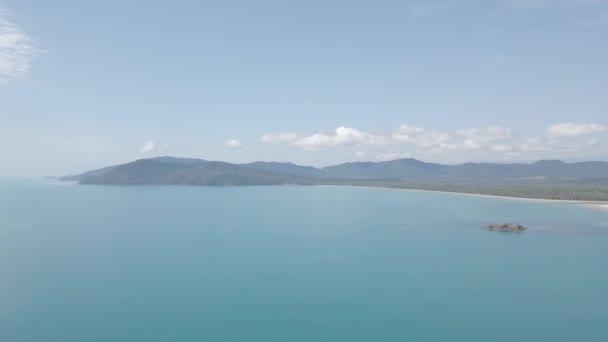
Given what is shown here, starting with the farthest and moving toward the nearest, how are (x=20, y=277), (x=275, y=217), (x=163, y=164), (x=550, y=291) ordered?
1. (x=163, y=164)
2. (x=275, y=217)
3. (x=20, y=277)
4. (x=550, y=291)

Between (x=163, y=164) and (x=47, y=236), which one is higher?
(x=163, y=164)

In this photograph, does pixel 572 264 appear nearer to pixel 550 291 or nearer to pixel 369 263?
pixel 550 291

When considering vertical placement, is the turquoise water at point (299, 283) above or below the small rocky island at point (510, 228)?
below

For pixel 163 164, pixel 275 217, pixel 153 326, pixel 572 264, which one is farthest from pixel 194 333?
pixel 163 164

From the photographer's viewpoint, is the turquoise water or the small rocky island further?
the small rocky island

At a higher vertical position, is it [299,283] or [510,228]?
[510,228]

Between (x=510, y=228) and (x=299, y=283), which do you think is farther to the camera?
(x=510, y=228)

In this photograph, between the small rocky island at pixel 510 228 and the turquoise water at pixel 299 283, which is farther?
the small rocky island at pixel 510 228

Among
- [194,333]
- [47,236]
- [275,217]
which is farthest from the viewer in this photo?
[275,217]
